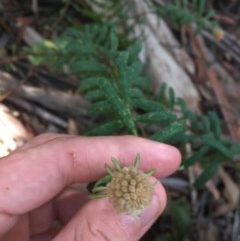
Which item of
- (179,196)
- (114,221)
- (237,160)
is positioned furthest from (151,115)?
(179,196)

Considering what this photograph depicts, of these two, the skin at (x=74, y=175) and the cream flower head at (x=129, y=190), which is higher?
the cream flower head at (x=129, y=190)

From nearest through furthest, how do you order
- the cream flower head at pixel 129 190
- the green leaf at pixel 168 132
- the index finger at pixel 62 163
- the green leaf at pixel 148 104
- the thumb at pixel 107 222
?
the cream flower head at pixel 129 190, the thumb at pixel 107 222, the index finger at pixel 62 163, the green leaf at pixel 168 132, the green leaf at pixel 148 104

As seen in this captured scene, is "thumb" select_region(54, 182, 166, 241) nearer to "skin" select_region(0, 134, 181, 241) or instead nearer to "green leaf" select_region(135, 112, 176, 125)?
"skin" select_region(0, 134, 181, 241)

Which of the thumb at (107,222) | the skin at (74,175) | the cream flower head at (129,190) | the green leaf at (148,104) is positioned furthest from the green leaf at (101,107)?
the cream flower head at (129,190)

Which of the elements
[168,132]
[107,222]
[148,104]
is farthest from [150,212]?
[148,104]

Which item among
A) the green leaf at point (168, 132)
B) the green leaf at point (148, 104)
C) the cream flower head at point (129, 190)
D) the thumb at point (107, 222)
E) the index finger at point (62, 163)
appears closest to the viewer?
the cream flower head at point (129, 190)

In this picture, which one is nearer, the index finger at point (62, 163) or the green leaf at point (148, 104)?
the index finger at point (62, 163)

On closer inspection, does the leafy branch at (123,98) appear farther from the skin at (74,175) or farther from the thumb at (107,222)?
the thumb at (107,222)

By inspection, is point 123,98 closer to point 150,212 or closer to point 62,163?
point 62,163
